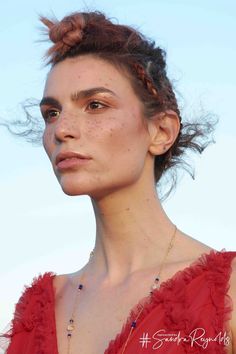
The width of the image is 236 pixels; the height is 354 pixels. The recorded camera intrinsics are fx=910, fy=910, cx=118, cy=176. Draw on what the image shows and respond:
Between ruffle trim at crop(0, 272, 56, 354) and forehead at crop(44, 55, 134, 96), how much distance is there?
1113 millimetres

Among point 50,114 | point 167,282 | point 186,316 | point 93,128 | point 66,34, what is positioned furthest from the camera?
point 66,34

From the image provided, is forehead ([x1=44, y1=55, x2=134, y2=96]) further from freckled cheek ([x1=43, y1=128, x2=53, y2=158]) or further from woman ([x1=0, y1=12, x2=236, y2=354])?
freckled cheek ([x1=43, y1=128, x2=53, y2=158])

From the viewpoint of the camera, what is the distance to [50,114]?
4.95 m

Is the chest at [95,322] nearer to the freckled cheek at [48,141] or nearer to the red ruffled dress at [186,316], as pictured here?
the red ruffled dress at [186,316]

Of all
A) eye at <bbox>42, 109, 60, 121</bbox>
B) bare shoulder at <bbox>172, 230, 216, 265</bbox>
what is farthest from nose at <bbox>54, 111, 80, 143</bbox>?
bare shoulder at <bbox>172, 230, 216, 265</bbox>

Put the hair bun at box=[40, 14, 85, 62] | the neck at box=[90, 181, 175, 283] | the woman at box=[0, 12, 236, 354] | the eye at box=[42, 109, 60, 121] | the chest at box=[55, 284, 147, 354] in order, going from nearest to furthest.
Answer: the woman at box=[0, 12, 236, 354] < the chest at box=[55, 284, 147, 354] < the neck at box=[90, 181, 175, 283] < the eye at box=[42, 109, 60, 121] < the hair bun at box=[40, 14, 85, 62]

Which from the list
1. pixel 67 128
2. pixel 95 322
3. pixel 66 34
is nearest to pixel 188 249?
pixel 95 322

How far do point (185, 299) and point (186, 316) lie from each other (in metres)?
0.12

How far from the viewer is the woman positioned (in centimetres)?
438

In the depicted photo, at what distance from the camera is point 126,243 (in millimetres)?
4789

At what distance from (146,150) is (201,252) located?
642 mm

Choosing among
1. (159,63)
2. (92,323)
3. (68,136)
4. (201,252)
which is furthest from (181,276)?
(159,63)

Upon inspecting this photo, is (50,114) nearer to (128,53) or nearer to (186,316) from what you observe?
(128,53)

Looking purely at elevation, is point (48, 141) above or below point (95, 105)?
below
